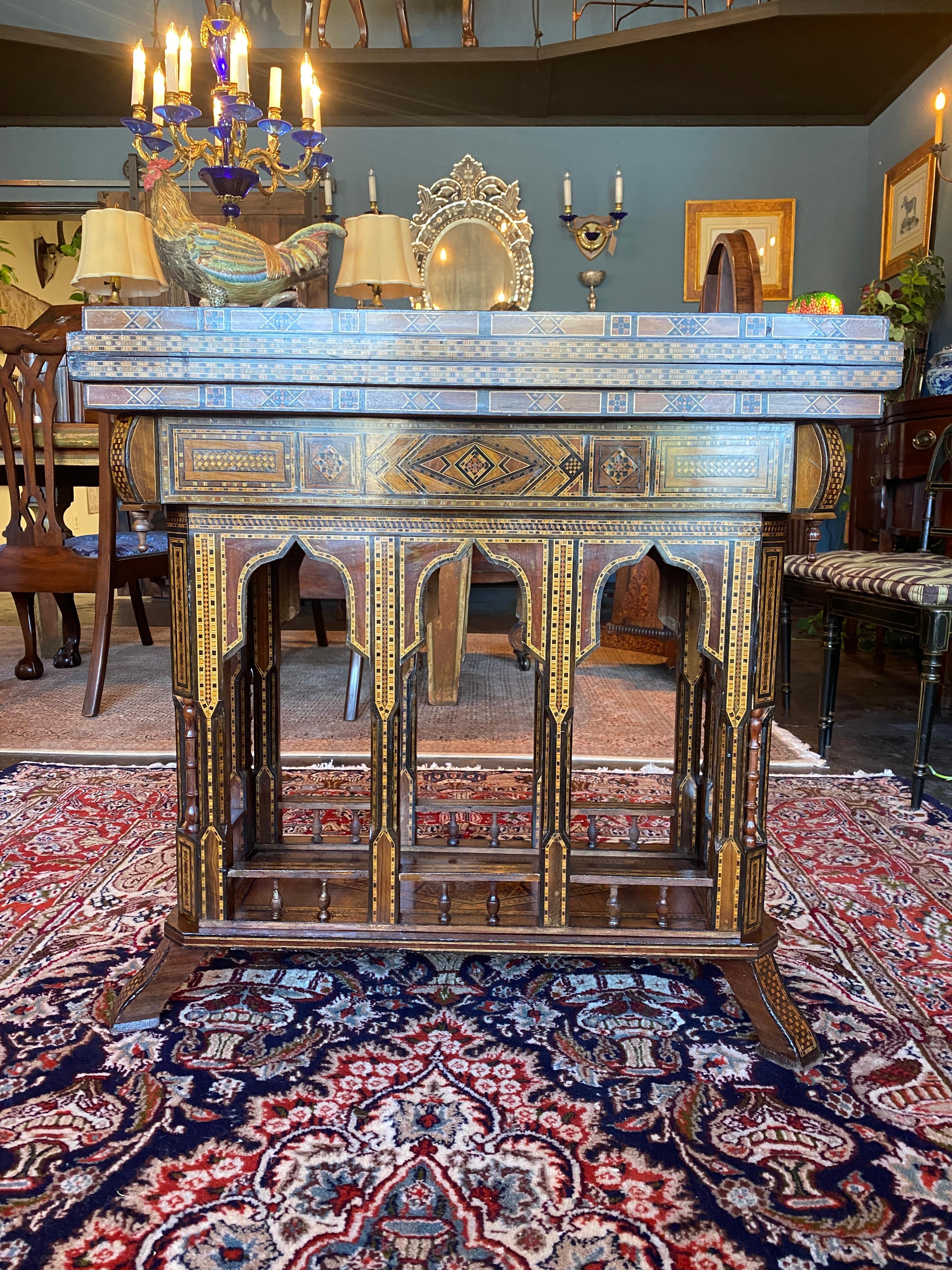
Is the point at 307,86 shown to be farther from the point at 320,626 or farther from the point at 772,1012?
the point at 772,1012

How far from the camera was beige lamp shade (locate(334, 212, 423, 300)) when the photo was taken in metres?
2.11

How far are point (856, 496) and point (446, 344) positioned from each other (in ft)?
12.3

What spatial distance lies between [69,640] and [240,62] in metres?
2.37

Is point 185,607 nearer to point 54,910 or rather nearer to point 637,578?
point 54,910

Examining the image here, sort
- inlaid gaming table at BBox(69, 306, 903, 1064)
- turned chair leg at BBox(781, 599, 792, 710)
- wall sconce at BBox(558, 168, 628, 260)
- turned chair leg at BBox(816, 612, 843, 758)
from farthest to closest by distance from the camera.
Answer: wall sconce at BBox(558, 168, 628, 260) < turned chair leg at BBox(781, 599, 792, 710) < turned chair leg at BBox(816, 612, 843, 758) < inlaid gaming table at BBox(69, 306, 903, 1064)

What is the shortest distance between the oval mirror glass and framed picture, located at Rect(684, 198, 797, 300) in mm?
1189

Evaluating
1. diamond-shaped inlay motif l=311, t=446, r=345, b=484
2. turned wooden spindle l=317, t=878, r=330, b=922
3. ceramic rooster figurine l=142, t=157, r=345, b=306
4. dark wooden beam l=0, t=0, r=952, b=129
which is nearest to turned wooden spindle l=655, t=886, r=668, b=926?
turned wooden spindle l=317, t=878, r=330, b=922

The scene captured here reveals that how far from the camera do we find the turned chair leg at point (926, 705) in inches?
84.6

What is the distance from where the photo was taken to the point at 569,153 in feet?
19.2

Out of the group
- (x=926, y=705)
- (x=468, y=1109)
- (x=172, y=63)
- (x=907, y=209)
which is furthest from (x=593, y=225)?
(x=468, y=1109)

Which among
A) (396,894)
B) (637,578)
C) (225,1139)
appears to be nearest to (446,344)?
(396,894)

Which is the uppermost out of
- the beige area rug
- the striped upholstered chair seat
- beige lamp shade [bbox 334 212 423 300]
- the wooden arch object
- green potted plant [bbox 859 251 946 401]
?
green potted plant [bbox 859 251 946 401]

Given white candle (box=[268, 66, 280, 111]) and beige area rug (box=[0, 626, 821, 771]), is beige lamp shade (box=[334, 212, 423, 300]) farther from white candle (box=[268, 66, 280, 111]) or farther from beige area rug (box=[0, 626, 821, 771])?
white candle (box=[268, 66, 280, 111])

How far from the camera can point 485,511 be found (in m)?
1.17
